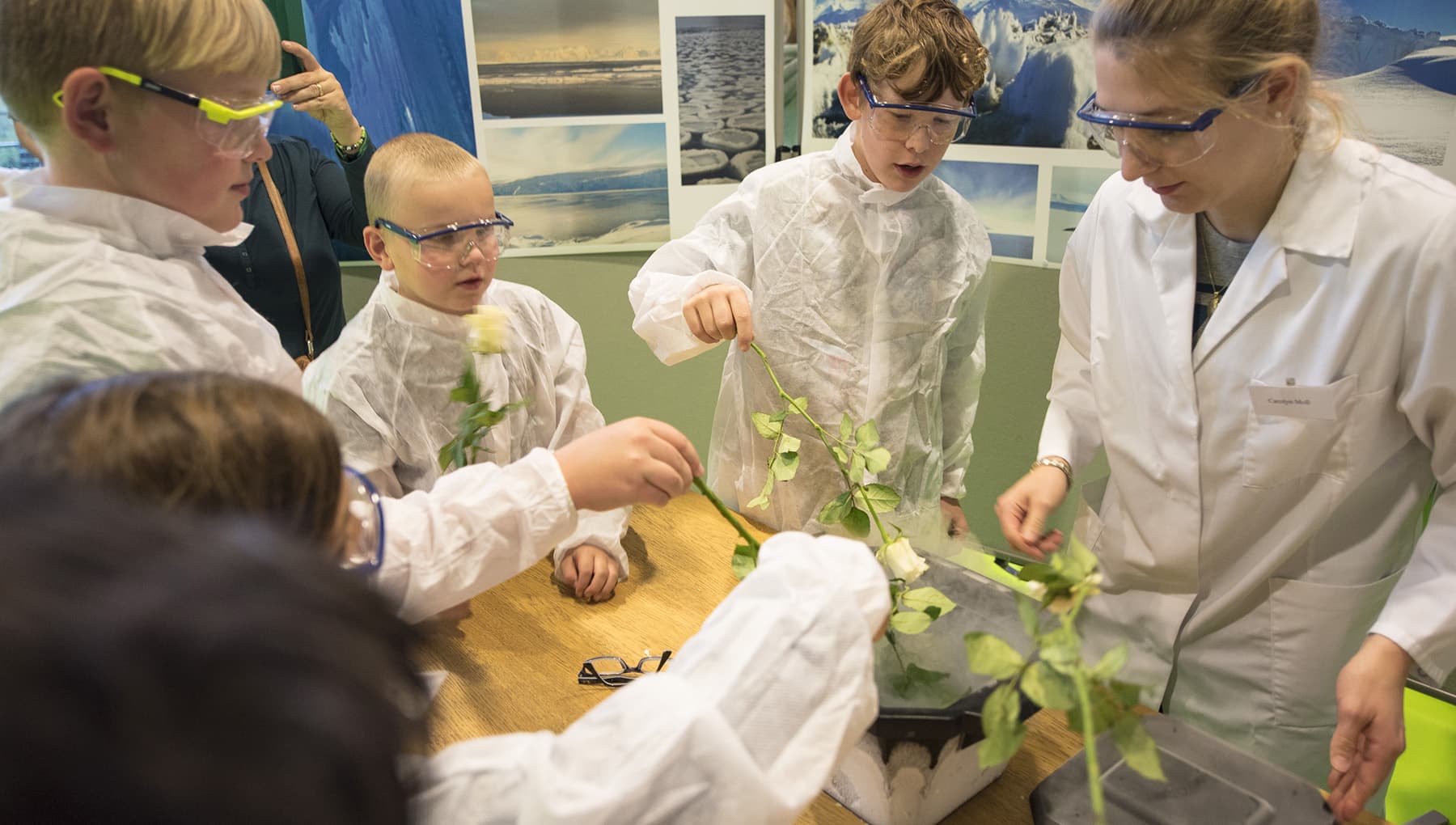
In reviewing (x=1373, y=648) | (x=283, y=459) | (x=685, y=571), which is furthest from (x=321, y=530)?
(x=1373, y=648)

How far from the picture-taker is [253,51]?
100 cm

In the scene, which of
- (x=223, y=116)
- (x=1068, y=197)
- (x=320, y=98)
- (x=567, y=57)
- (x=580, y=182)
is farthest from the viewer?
(x=580, y=182)

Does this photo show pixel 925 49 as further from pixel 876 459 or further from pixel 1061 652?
pixel 1061 652

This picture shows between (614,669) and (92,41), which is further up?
(92,41)

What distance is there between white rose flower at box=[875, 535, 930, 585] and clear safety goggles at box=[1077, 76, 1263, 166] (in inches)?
24.2

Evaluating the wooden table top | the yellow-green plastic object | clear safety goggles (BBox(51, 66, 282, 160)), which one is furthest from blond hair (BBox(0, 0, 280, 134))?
the yellow-green plastic object

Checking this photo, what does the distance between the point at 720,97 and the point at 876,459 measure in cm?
175

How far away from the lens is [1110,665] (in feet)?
2.15

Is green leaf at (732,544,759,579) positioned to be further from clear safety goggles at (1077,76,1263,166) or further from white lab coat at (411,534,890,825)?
clear safety goggles at (1077,76,1263,166)

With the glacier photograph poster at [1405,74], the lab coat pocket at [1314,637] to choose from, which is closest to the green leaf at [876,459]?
the lab coat pocket at [1314,637]

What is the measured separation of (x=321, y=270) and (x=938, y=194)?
1417 mm

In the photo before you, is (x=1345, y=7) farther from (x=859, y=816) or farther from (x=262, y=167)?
(x=262, y=167)

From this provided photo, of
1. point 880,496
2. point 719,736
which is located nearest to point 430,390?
point 880,496

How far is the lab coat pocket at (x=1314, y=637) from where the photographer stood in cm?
121
